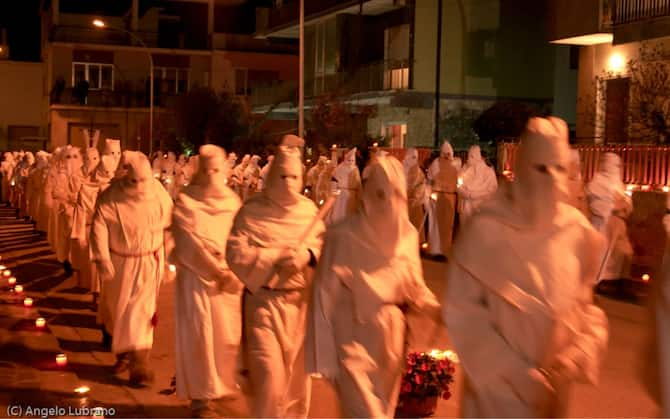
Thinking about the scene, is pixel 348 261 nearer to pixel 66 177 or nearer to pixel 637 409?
pixel 637 409

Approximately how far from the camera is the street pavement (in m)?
9.29

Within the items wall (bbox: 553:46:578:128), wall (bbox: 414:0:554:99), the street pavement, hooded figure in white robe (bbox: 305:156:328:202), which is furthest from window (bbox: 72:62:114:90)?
the street pavement

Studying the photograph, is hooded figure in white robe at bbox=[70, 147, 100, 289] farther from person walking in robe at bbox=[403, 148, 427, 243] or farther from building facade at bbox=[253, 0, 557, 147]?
building facade at bbox=[253, 0, 557, 147]

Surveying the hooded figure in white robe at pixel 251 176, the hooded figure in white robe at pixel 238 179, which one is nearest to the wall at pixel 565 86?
the hooded figure in white robe at pixel 251 176

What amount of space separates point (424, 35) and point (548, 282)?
122 feet

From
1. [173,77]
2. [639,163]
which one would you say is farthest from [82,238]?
[173,77]

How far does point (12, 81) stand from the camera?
8106cm

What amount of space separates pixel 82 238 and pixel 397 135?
24.9 meters

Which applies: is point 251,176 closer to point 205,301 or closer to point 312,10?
point 312,10

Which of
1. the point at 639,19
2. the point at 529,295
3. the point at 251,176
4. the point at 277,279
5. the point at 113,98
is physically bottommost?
the point at 251,176

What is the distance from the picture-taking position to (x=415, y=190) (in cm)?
2369

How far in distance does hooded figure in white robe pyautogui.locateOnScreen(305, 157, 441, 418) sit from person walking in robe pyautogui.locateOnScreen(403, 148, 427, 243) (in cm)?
1676

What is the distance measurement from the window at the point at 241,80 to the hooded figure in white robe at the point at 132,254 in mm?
60129

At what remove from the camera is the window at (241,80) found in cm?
7100
